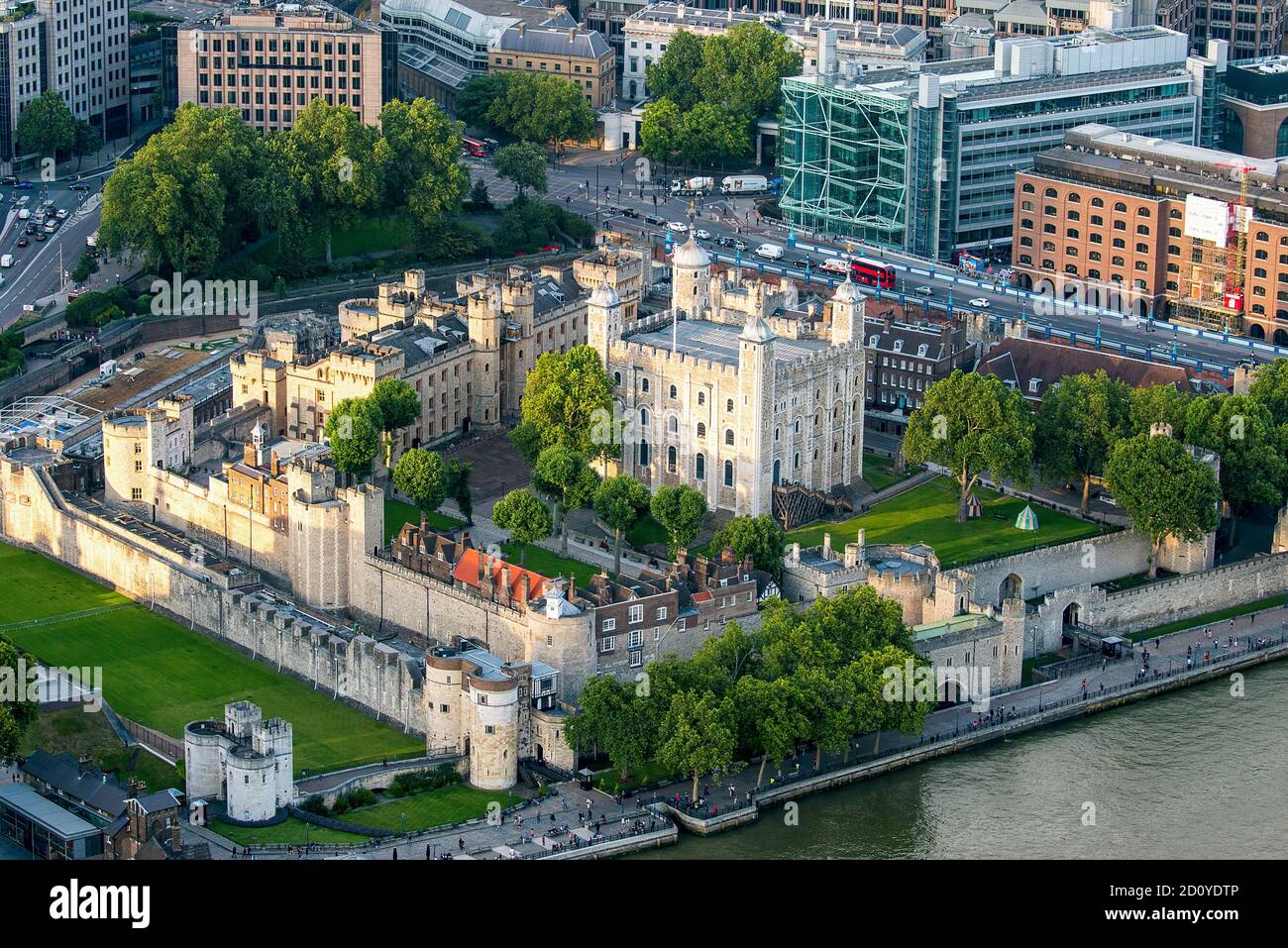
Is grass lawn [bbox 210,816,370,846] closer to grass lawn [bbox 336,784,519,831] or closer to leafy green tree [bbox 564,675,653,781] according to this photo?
grass lawn [bbox 336,784,519,831]

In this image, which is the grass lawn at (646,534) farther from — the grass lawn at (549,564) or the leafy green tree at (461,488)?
the leafy green tree at (461,488)

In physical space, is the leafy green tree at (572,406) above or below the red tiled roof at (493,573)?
above

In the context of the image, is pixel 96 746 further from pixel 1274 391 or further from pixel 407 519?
pixel 1274 391

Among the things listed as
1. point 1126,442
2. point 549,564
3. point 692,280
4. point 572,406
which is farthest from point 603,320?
point 1126,442

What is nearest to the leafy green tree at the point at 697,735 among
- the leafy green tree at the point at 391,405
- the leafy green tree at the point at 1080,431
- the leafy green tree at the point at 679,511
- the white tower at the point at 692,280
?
the leafy green tree at the point at 679,511

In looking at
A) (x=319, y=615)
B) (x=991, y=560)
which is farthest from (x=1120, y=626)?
(x=319, y=615)
